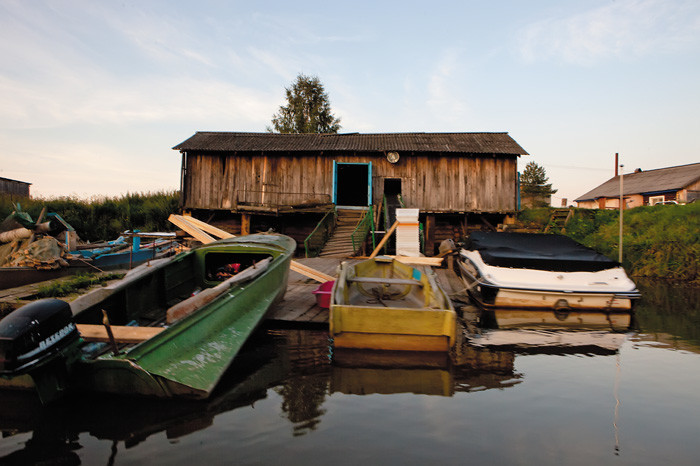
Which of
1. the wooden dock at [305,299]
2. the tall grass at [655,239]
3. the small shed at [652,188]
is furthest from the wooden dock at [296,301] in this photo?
the small shed at [652,188]

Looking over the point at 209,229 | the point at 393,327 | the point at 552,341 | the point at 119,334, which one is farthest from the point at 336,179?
the point at 119,334

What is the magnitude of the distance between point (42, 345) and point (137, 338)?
2.66ft

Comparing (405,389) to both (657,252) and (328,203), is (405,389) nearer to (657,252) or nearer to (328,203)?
(328,203)

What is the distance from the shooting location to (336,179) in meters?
18.3

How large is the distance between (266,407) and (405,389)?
1527 mm

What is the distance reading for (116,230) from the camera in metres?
21.8

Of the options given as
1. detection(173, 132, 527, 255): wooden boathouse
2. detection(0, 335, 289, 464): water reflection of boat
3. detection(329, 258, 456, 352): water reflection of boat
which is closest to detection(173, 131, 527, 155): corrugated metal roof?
detection(173, 132, 527, 255): wooden boathouse

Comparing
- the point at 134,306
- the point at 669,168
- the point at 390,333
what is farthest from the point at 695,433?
the point at 669,168

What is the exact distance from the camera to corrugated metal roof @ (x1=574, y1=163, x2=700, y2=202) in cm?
3005

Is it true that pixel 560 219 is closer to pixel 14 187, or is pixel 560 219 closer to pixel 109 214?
pixel 109 214

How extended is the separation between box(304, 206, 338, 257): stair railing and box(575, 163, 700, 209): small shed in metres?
28.3

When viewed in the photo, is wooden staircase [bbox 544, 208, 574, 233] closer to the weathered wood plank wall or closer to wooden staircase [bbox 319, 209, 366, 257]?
the weathered wood plank wall

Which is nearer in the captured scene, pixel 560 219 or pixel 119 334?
pixel 119 334

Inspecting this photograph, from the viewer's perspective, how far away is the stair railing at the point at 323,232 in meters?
15.4
